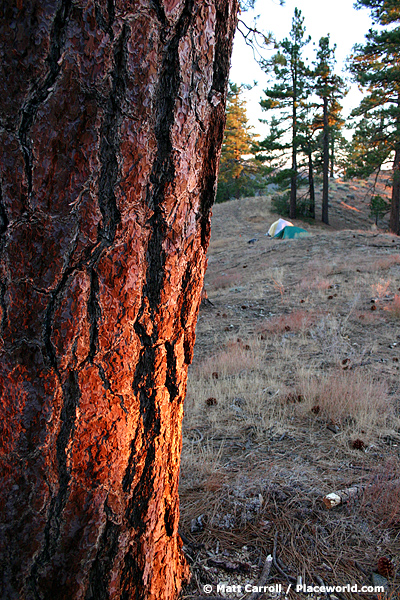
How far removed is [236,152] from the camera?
40.9m

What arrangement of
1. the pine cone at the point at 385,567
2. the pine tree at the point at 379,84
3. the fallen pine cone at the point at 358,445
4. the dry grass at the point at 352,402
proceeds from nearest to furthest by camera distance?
the pine cone at the point at 385,567 < the fallen pine cone at the point at 358,445 < the dry grass at the point at 352,402 < the pine tree at the point at 379,84

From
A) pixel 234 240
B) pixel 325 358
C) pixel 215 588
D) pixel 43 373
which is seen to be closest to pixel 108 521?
pixel 43 373

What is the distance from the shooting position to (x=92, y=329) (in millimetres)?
1051

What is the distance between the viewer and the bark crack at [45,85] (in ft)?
2.94

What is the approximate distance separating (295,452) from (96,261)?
211 cm

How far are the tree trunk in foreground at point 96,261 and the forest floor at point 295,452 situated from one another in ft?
2.08

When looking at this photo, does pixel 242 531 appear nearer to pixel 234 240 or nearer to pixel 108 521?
pixel 108 521

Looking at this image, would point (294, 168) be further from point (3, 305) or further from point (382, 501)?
point (3, 305)

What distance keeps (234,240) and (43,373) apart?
21021mm

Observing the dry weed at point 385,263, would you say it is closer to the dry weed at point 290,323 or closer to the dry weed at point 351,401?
the dry weed at point 290,323

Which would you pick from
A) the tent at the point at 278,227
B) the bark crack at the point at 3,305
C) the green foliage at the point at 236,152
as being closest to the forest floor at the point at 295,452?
the bark crack at the point at 3,305

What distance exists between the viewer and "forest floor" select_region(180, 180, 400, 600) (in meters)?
1.64

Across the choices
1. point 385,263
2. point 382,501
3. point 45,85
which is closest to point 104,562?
point 45,85

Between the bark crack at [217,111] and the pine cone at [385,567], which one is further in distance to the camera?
the pine cone at [385,567]
